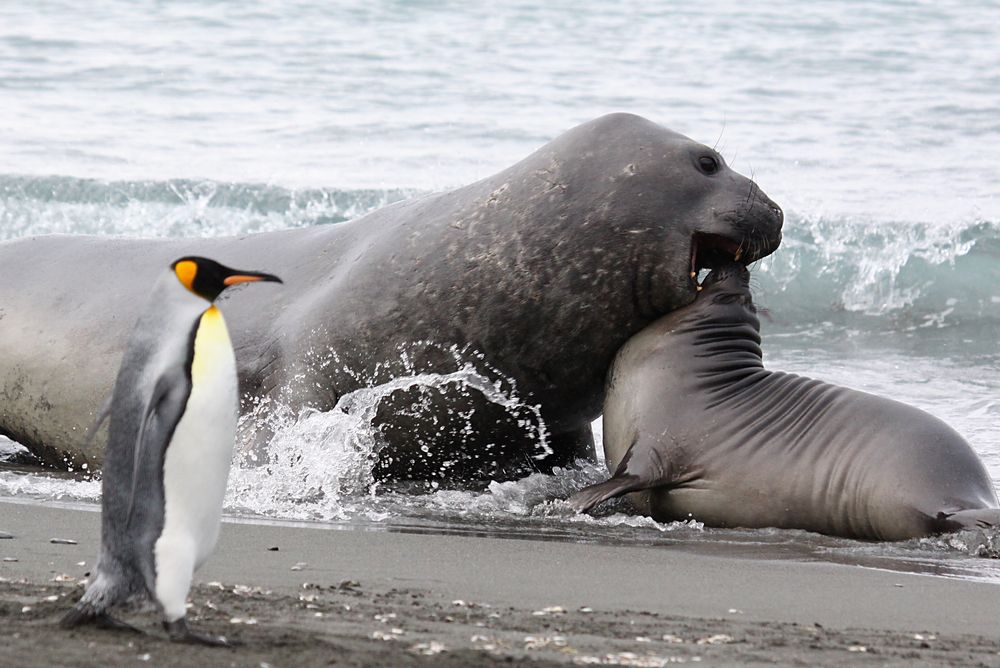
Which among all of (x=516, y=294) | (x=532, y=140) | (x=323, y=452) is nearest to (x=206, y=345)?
(x=323, y=452)

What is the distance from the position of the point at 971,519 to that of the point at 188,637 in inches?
133

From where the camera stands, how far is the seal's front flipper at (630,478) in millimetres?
6367

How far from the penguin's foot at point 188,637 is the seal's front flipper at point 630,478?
9.57ft

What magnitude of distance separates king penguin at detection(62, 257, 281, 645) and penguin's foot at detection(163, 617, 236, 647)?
11cm

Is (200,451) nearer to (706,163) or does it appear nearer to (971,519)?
(971,519)

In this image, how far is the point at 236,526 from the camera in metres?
5.73

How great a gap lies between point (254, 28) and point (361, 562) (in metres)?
22.8

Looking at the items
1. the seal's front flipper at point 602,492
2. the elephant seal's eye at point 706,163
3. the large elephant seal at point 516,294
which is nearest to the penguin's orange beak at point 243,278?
the seal's front flipper at point 602,492

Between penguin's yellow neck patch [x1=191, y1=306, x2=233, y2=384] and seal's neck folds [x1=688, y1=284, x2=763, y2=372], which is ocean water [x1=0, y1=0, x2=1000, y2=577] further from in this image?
penguin's yellow neck patch [x1=191, y1=306, x2=233, y2=384]

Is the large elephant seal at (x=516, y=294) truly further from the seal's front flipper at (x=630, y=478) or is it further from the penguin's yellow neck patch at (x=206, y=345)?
the penguin's yellow neck patch at (x=206, y=345)

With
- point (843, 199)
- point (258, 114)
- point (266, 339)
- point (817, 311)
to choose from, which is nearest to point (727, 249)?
point (266, 339)

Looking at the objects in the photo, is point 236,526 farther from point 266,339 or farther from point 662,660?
point 662,660

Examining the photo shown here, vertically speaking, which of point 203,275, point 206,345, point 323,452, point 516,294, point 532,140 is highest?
point 203,275

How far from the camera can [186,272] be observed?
3.79 m
